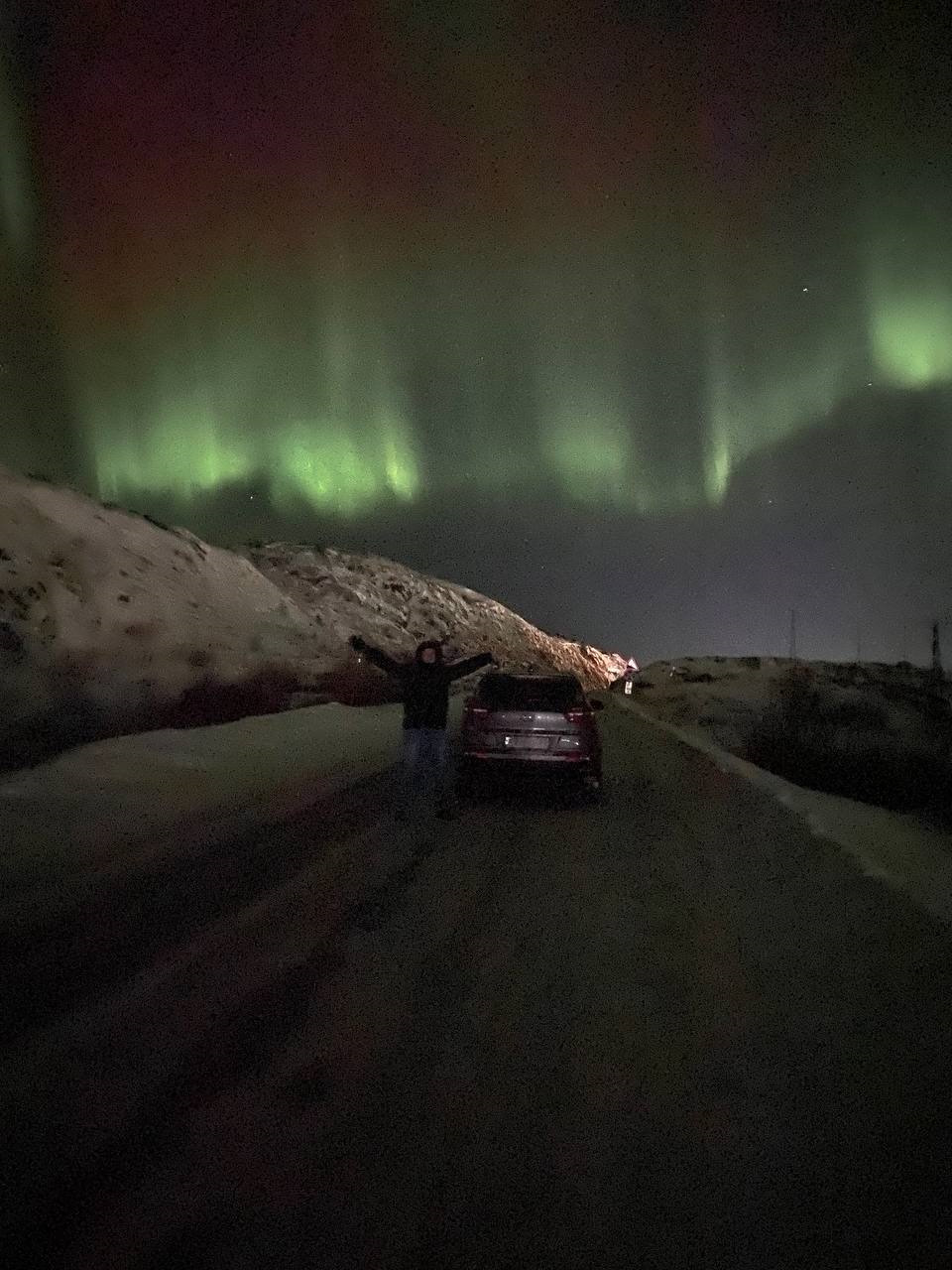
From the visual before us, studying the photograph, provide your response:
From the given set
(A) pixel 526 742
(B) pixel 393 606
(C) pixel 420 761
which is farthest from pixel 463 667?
(B) pixel 393 606

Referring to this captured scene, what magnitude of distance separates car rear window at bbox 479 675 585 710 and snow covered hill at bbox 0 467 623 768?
6.77m

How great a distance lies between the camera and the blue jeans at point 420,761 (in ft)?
35.2

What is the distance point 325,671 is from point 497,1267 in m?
30.3

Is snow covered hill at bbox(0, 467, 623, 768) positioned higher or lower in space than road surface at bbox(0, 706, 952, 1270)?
higher

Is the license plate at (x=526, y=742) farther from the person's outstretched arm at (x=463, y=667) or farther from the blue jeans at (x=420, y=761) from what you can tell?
the blue jeans at (x=420, y=761)

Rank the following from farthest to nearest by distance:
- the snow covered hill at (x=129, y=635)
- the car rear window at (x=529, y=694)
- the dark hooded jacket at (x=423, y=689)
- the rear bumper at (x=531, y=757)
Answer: the snow covered hill at (x=129, y=635) → the car rear window at (x=529, y=694) → the rear bumper at (x=531, y=757) → the dark hooded jacket at (x=423, y=689)

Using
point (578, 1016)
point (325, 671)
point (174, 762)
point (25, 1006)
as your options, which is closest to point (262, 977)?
point (25, 1006)

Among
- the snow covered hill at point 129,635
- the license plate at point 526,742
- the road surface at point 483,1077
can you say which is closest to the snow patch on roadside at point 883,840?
the road surface at point 483,1077

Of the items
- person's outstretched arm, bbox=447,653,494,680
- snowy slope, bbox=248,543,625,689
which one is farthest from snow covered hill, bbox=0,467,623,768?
person's outstretched arm, bbox=447,653,494,680

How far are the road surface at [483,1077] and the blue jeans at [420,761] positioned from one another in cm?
260

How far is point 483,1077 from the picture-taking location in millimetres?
4367

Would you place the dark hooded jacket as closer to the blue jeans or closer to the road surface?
the blue jeans

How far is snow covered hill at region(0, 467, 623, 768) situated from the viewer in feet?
51.0

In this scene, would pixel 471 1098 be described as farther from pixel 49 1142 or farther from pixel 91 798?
pixel 91 798
